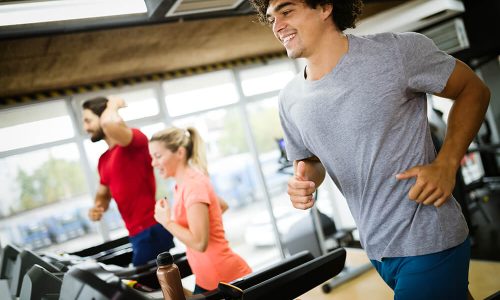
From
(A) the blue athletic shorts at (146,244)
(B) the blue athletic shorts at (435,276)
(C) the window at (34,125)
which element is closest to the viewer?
(B) the blue athletic shorts at (435,276)

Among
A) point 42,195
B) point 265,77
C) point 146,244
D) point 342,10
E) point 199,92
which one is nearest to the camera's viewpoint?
point 342,10

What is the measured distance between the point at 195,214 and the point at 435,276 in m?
1.15

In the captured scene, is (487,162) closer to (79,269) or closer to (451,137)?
(451,137)

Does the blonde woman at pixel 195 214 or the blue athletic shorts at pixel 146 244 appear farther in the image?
the blue athletic shorts at pixel 146 244

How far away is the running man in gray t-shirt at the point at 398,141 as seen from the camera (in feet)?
3.55

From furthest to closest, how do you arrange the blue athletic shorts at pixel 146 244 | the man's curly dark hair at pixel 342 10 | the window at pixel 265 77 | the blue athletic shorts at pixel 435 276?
the window at pixel 265 77 → the blue athletic shorts at pixel 146 244 → the man's curly dark hair at pixel 342 10 → the blue athletic shorts at pixel 435 276

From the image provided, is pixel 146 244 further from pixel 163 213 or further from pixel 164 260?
pixel 164 260

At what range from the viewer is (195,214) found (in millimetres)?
1920

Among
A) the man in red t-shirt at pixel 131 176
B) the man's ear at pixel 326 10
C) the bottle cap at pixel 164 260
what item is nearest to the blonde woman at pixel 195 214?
the man in red t-shirt at pixel 131 176

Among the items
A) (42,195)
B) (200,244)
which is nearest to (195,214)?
(200,244)

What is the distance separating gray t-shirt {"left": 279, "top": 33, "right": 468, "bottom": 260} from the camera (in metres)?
1.09

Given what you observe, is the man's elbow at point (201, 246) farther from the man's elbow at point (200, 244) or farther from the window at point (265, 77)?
the window at point (265, 77)

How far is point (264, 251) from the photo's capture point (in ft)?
21.2

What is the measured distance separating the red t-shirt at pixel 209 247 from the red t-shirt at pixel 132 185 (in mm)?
494
